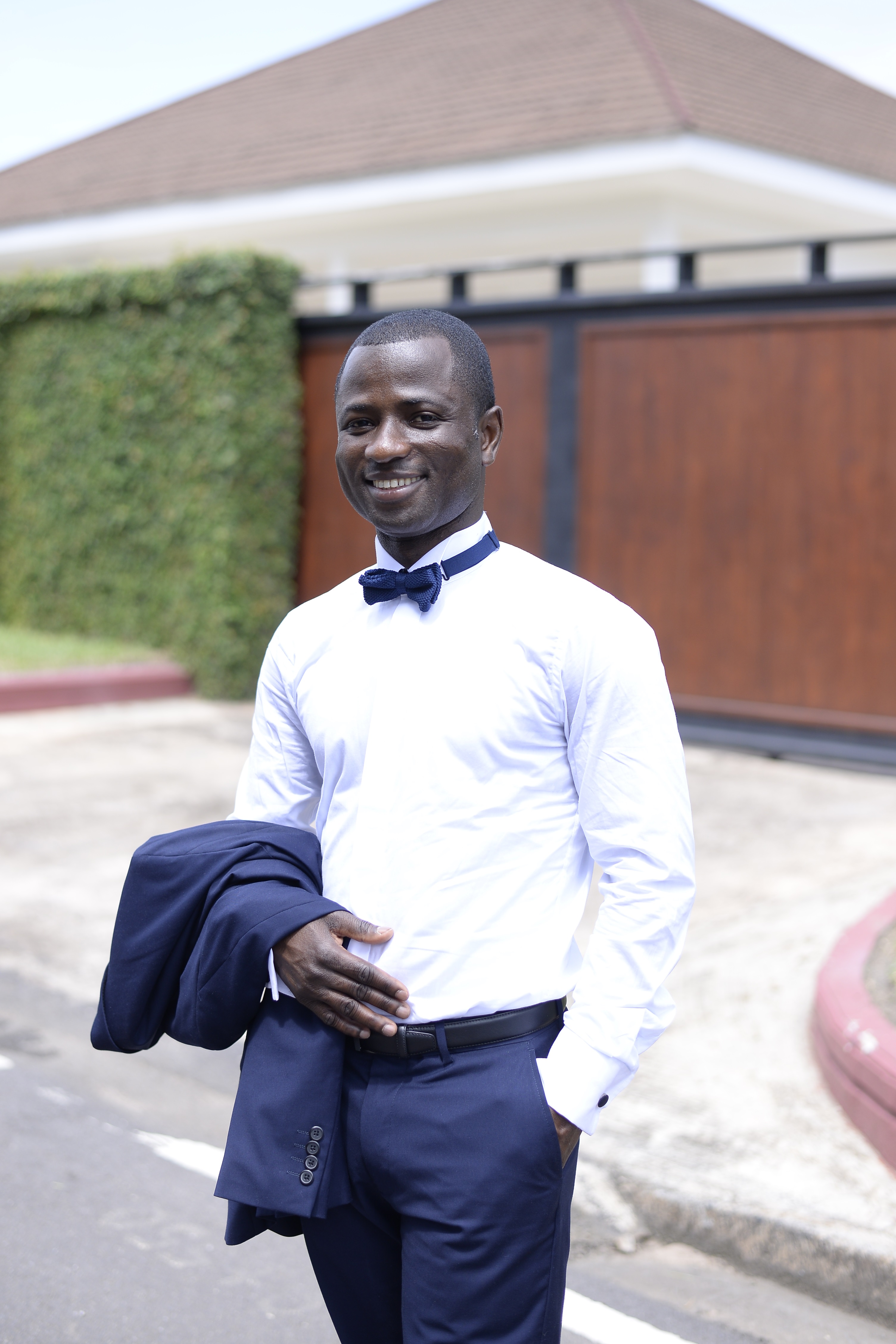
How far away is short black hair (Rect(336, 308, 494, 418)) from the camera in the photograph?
76.0 inches

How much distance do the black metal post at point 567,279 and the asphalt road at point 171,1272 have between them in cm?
698

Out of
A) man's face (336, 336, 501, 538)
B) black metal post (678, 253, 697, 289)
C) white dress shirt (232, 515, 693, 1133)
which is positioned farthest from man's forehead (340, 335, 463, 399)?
black metal post (678, 253, 697, 289)

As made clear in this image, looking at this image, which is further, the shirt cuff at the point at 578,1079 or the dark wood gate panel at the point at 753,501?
the dark wood gate panel at the point at 753,501

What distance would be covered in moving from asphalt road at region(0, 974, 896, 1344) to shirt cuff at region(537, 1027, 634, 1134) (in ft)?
4.89

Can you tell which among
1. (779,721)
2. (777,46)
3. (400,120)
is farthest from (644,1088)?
(777,46)

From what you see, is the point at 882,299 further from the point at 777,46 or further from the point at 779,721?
the point at 777,46

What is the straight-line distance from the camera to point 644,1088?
4281 mm

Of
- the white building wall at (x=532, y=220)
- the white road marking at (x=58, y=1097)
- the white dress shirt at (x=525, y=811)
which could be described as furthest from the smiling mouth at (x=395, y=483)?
the white building wall at (x=532, y=220)

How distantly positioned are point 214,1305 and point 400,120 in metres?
14.8

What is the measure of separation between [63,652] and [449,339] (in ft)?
32.4

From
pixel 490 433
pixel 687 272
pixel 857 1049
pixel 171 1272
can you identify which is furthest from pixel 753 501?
pixel 490 433

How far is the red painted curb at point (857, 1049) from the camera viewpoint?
3.79 metres

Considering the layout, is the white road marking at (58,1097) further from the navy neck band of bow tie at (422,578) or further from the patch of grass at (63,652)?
the patch of grass at (63,652)

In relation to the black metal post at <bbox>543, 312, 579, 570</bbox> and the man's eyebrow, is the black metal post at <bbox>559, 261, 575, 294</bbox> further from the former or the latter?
the man's eyebrow
